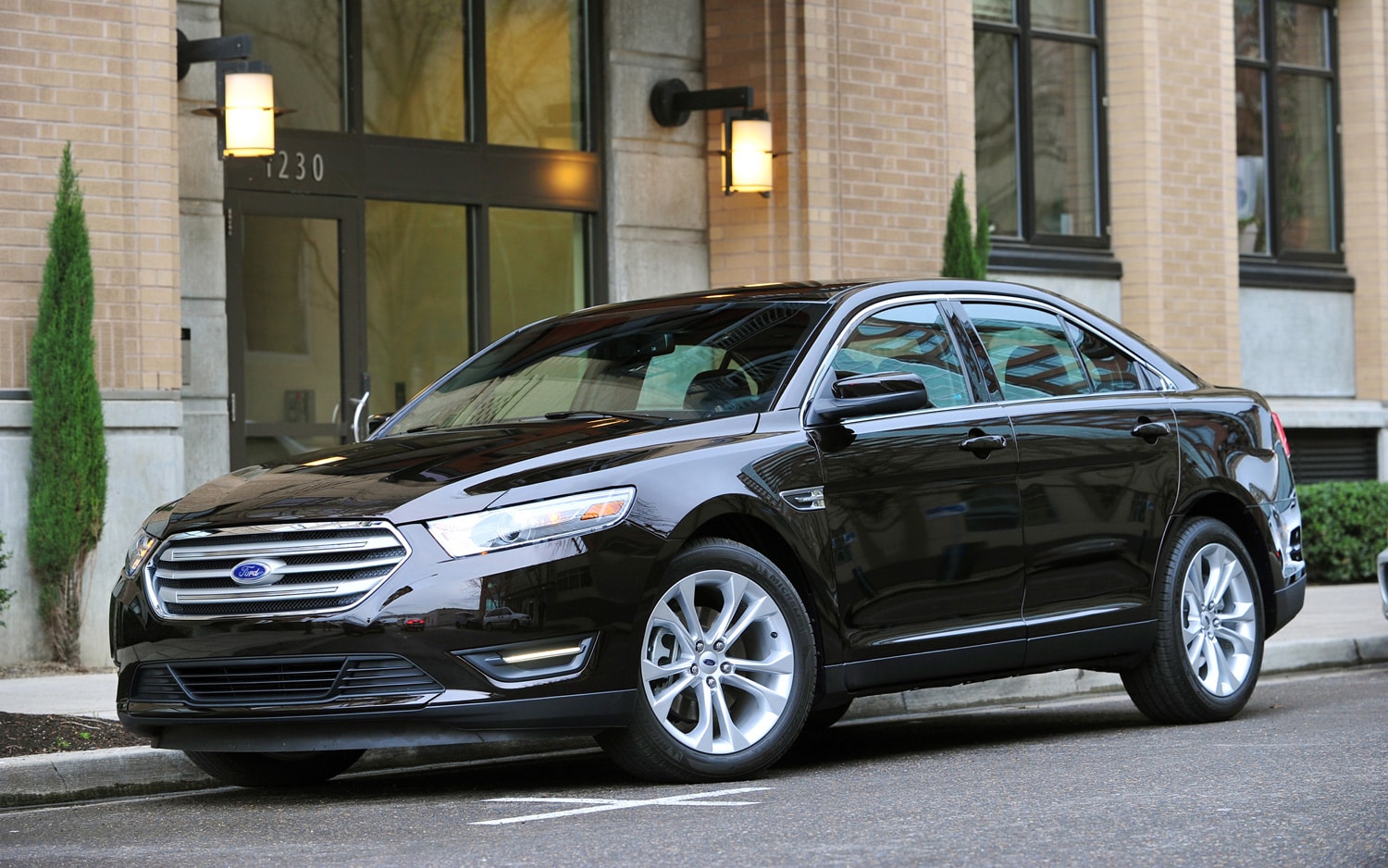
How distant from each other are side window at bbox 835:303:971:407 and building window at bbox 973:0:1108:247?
32.1 feet

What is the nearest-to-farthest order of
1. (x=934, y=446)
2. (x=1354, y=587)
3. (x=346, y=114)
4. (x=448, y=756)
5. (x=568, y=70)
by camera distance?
1. (x=934, y=446)
2. (x=448, y=756)
3. (x=346, y=114)
4. (x=568, y=70)
5. (x=1354, y=587)

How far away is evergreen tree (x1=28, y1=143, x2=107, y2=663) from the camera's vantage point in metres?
11.3

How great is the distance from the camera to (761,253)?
15.5 metres

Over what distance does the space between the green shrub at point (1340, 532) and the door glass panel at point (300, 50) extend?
8.85m

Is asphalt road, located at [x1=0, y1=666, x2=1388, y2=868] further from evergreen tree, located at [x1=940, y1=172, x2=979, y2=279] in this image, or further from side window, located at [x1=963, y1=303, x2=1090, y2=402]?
evergreen tree, located at [x1=940, y1=172, x2=979, y2=279]

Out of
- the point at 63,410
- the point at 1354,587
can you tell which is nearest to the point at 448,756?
the point at 63,410

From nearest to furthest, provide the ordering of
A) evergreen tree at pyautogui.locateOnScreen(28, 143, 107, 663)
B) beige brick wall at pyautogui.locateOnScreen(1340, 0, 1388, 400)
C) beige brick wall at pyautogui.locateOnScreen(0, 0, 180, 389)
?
evergreen tree at pyautogui.locateOnScreen(28, 143, 107, 663) < beige brick wall at pyautogui.locateOnScreen(0, 0, 180, 389) < beige brick wall at pyautogui.locateOnScreen(1340, 0, 1388, 400)

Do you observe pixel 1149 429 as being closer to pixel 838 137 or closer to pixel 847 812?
pixel 847 812

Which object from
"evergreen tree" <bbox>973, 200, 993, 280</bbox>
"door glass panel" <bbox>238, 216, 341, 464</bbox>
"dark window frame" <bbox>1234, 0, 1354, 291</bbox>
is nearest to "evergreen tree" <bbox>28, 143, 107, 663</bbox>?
"door glass panel" <bbox>238, 216, 341, 464</bbox>

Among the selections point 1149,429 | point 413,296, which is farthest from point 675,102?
point 1149,429

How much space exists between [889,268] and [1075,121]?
11.4 ft

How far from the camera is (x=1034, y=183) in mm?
18000

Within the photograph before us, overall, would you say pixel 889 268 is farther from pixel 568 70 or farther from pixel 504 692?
pixel 504 692

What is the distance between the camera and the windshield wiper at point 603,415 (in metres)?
7.21
